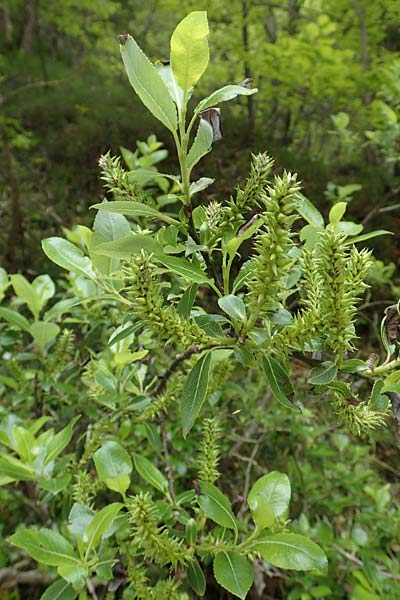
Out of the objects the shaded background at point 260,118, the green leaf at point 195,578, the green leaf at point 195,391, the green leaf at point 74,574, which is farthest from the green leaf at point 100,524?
the shaded background at point 260,118

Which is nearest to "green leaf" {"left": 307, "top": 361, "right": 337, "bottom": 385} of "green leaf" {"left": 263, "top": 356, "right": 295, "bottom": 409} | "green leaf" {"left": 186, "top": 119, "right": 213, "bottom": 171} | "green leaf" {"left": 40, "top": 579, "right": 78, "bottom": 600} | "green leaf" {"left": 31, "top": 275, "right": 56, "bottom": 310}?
"green leaf" {"left": 263, "top": 356, "right": 295, "bottom": 409}

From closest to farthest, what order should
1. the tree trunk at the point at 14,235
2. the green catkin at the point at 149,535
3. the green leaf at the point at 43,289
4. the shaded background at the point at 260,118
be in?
the green catkin at the point at 149,535 → the green leaf at the point at 43,289 → the tree trunk at the point at 14,235 → the shaded background at the point at 260,118

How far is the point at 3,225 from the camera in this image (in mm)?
3621

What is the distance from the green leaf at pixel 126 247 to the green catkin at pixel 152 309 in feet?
0.05

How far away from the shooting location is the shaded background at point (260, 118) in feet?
9.99

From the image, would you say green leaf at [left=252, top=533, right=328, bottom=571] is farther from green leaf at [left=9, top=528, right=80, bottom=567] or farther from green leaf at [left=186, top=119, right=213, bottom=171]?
green leaf at [left=186, top=119, right=213, bottom=171]

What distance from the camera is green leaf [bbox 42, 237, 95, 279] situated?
737mm

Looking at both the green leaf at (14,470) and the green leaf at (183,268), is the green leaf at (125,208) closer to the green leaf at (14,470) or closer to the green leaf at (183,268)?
the green leaf at (183,268)

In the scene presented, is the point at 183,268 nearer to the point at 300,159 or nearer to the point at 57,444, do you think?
the point at 57,444

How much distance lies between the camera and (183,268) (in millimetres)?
495

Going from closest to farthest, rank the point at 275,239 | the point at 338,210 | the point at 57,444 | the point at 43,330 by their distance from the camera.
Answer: the point at 275,239
the point at 338,210
the point at 57,444
the point at 43,330

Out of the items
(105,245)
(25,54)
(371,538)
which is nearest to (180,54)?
(105,245)

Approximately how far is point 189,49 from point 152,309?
26 cm

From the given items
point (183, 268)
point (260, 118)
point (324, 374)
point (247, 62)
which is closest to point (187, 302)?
point (183, 268)
